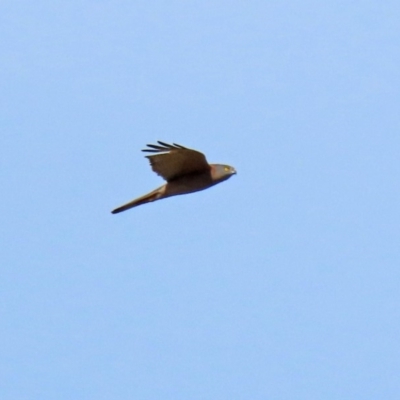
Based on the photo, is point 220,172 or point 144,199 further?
point 144,199

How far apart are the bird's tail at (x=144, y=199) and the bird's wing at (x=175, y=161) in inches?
13.1

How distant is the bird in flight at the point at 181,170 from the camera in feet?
163

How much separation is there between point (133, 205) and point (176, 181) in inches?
40.3

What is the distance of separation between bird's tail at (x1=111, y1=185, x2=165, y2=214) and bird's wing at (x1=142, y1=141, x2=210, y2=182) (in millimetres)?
333

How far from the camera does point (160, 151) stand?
163 feet

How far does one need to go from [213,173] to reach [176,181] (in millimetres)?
703

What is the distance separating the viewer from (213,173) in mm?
50031

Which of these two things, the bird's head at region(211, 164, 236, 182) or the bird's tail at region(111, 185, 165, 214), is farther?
the bird's tail at region(111, 185, 165, 214)

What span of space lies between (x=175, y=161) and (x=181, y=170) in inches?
12.3

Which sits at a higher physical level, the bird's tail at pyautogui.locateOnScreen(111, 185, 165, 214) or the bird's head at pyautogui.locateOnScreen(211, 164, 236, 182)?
the bird's head at pyautogui.locateOnScreen(211, 164, 236, 182)

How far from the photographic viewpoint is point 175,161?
4975 cm

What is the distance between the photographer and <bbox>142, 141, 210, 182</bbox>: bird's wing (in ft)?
162

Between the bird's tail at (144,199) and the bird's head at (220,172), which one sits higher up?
the bird's head at (220,172)

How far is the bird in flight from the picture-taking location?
49.5 m
